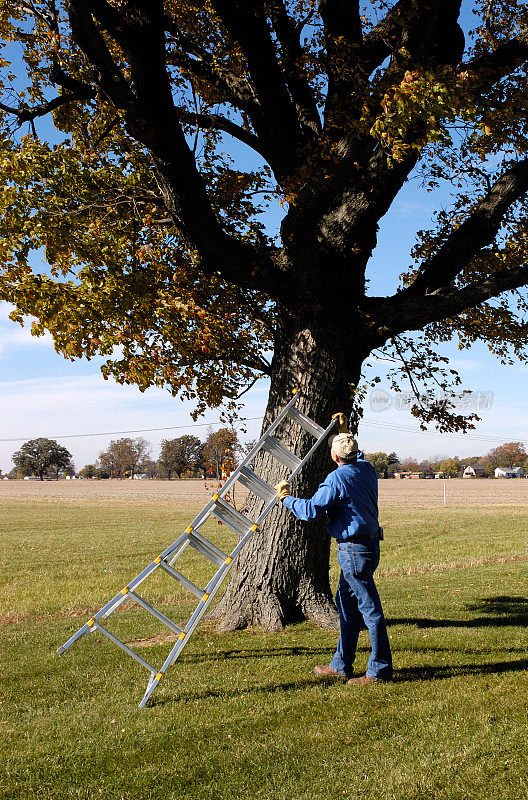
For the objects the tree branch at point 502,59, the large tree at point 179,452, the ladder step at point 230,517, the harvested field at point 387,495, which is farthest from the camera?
the large tree at point 179,452

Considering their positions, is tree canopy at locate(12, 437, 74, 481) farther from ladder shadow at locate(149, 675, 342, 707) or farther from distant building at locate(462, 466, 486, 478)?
ladder shadow at locate(149, 675, 342, 707)

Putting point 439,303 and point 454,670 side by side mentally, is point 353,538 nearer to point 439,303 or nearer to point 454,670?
point 454,670

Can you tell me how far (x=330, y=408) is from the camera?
30.4 feet

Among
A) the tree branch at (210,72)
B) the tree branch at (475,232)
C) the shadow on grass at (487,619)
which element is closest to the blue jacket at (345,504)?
the shadow on grass at (487,619)

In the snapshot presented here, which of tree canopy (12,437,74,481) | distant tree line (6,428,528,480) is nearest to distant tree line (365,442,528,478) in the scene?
distant tree line (6,428,528,480)

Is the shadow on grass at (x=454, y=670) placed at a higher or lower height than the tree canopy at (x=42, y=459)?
lower

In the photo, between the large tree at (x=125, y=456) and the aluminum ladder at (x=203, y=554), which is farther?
the large tree at (x=125, y=456)

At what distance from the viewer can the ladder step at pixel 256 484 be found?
7.15m

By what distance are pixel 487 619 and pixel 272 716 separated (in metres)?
5.51

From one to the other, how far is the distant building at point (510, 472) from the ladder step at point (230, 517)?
6265 inches

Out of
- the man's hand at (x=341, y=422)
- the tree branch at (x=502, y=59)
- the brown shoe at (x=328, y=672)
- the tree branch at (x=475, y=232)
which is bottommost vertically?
the brown shoe at (x=328, y=672)

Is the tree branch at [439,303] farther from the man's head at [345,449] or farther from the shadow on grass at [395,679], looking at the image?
the shadow on grass at [395,679]

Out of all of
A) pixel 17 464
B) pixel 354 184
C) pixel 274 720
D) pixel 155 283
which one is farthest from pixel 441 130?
pixel 17 464

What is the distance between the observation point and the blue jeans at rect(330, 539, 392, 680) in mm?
6156
